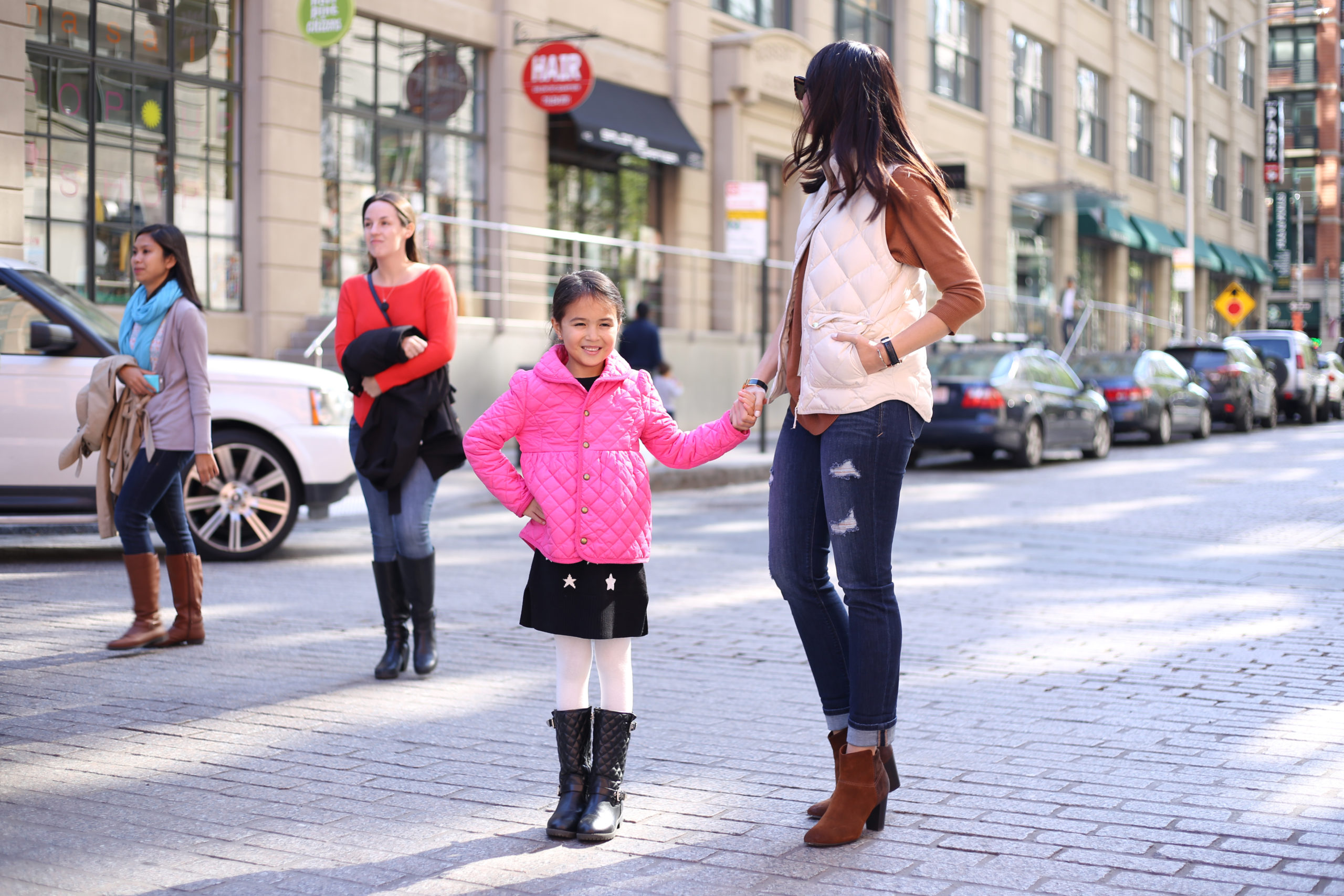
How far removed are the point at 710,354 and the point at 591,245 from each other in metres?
2.46

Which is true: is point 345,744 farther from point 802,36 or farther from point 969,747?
point 802,36

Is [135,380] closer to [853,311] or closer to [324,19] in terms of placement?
[853,311]

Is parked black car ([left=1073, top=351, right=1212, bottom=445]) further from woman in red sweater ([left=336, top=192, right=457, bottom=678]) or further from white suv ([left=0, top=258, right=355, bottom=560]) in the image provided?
woman in red sweater ([left=336, top=192, right=457, bottom=678])

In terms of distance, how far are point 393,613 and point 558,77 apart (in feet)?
46.6

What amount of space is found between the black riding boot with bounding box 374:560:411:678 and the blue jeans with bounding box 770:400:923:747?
257 cm

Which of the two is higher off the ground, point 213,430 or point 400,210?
point 400,210

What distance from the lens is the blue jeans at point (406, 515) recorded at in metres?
6.05

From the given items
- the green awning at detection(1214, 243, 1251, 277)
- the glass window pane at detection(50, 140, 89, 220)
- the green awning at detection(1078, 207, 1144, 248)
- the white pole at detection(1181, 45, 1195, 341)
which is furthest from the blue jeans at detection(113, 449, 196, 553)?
the green awning at detection(1214, 243, 1251, 277)

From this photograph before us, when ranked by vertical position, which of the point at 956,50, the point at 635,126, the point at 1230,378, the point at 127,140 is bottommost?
the point at 1230,378

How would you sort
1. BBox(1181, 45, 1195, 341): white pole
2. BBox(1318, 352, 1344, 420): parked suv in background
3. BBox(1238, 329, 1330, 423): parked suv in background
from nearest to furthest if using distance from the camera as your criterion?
BBox(1238, 329, 1330, 423): parked suv in background, BBox(1318, 352, 1344, 420): parked suv in background, BBox(1181, 45, 1195, 341): white pole

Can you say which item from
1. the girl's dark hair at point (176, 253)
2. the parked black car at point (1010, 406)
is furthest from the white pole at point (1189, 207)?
the girl's dark hair at point (176, 253)

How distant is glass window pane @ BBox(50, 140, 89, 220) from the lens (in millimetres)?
14602

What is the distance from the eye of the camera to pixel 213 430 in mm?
9781

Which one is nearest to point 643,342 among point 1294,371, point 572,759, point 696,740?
point 696,740
